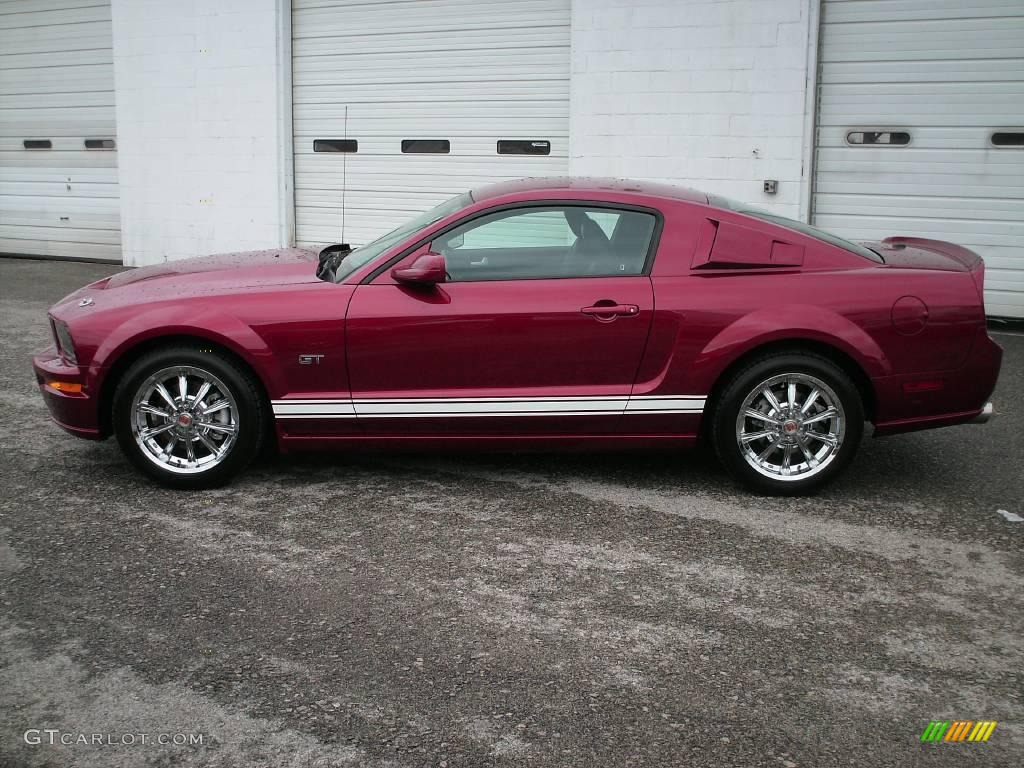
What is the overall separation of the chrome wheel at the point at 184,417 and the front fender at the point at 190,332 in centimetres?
17

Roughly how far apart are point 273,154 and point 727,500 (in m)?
8.37

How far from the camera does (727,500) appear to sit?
5.00m

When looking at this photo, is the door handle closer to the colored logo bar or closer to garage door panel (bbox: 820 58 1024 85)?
the colored logo bar

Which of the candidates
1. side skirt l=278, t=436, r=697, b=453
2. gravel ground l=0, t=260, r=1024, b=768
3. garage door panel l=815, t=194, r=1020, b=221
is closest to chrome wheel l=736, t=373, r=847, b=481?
gravel ground l=0, t=260, r=1024, b=768

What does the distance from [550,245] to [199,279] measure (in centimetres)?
174

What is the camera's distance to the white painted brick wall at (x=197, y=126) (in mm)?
11766

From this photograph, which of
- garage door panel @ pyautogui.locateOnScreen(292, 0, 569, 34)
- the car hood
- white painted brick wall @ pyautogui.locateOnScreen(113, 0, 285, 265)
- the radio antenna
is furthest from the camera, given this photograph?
white painted brick wall @ pyautogui.locateOnScreen(113, 0, 285, 265)

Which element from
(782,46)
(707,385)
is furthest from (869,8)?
(707,385)

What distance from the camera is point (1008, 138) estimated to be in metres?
8.85

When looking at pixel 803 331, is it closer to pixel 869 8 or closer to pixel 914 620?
pixel 914 620

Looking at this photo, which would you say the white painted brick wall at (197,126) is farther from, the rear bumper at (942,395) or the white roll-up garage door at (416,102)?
the rear bumper at (942,395)

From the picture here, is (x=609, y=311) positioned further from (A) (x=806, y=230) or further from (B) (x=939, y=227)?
(B) (x=939, y=227)

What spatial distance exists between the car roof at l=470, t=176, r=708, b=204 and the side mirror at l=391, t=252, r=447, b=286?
0.50 metres
